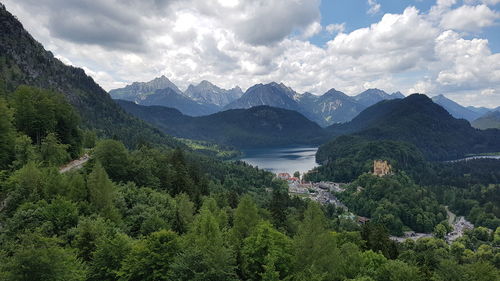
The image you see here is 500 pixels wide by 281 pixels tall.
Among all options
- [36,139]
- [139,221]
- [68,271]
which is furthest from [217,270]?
[36,139]

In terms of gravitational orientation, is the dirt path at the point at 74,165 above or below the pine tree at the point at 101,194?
above

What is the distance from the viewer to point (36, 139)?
181 ft

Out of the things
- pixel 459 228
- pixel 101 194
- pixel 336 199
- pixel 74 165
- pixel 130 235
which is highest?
pixel 74 165

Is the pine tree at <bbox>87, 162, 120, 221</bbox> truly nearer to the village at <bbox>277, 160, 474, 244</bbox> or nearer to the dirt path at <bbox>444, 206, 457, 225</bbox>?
the village at <bbox>277, 160, 474, 244</bbox>

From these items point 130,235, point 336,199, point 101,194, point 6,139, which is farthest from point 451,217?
point 6,139

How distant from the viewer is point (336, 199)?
16188 cm

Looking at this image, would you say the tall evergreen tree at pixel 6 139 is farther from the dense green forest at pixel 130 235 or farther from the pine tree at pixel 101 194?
the pine tree at pixel 101 194

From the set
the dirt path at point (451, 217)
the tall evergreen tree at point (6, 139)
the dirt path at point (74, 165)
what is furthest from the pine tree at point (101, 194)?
the dirt path at point (451, 217)

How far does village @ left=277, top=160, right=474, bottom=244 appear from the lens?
369ft

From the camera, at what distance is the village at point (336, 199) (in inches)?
4424

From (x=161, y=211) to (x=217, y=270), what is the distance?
18749 millimetres

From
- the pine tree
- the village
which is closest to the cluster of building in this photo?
the village

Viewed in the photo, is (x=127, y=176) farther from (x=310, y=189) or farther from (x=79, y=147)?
(x=310, y=189)

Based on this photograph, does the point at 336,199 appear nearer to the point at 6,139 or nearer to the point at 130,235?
the point at 130,235
